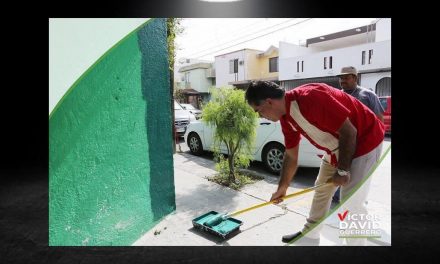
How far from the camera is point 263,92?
205cm

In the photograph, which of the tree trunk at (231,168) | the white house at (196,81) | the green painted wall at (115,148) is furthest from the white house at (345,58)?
the green painted wall at (115,148)

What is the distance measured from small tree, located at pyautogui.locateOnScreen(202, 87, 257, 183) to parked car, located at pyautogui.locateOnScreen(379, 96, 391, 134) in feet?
4.11

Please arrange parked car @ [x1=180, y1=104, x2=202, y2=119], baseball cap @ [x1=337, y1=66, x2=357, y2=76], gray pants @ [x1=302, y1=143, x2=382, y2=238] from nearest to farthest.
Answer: gray pants @ [x1=302, y1=143, x2=382, y2=238], baseball cap @ [x1=337, y1=66, x2=357, y2=76], parked car @ [x1=180, y1=104, x2=202, y2=119]

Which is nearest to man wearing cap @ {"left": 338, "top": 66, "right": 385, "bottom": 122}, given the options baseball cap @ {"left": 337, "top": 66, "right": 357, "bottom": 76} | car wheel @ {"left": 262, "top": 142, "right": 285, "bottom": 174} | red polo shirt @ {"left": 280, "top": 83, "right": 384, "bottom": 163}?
baseball cap @ {"left": 337, "top": 66, "right": 357, "bottom": 76}

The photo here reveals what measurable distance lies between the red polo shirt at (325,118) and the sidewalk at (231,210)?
1.17 ft

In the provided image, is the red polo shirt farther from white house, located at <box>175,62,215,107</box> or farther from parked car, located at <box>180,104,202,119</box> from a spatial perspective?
parked car, located at <box>180,104,202,119</box>

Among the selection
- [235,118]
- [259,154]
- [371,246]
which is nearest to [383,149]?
[371,246]

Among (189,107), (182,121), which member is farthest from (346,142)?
(182,121)

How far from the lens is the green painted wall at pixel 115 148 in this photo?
2215mm

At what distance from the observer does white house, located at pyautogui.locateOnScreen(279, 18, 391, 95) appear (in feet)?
9.07

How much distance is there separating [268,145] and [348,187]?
5.63 ft
